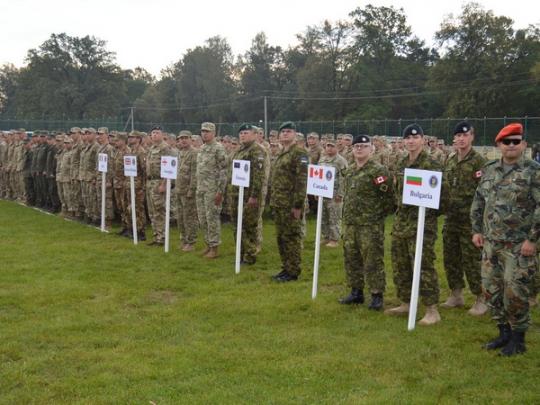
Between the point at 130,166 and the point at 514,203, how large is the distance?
291 inches

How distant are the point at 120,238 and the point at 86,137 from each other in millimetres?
3199

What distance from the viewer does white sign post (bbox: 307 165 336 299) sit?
692 cm

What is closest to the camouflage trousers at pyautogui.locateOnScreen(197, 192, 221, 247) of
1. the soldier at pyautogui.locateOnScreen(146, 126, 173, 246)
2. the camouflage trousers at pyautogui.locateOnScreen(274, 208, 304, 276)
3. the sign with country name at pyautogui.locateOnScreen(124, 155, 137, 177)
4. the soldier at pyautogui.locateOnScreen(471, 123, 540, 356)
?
the soldier at pyautogui.locateOnScreen(146, 126, 173, 246)

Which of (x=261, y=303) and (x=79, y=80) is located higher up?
(x=79, y=80)

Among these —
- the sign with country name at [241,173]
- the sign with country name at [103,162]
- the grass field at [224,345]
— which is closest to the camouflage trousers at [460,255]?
the grass field at [224,345]

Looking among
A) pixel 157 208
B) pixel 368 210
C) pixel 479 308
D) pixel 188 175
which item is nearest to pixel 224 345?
pixel 368 210

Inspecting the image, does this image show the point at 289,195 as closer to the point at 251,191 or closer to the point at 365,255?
the point at 251,191

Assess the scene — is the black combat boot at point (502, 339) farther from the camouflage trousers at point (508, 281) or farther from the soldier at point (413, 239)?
the soldier at point (413, 239)

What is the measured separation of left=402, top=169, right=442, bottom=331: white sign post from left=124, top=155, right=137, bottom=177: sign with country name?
20.2ft

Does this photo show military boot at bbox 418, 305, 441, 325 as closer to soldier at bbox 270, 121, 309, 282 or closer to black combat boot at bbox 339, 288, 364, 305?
black combat boot at bbox 339, 288, 364, 305

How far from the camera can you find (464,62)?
53.5 meters

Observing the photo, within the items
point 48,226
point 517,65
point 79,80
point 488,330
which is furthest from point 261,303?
point 79,80

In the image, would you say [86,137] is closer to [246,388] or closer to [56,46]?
[246,388]

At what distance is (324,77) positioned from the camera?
66.8 meters
